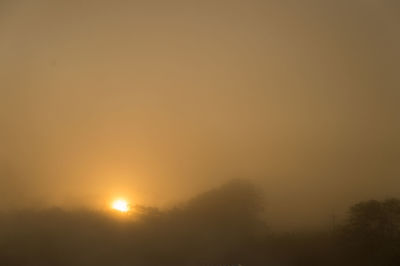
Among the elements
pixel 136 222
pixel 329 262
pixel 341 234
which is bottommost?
pixel 329 262

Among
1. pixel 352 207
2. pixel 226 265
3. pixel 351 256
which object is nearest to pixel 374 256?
pixel 351 256

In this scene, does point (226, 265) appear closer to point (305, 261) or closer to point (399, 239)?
point (305, 261)

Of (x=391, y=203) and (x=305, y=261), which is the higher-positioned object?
(x=391, y=203)

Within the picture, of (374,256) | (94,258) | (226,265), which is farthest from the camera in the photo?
(94,258)

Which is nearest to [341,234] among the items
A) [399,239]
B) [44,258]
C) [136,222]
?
[399,239]

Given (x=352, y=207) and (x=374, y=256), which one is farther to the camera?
(x=352, y=207)

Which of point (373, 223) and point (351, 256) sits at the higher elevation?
point (373, 223)

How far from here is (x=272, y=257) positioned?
52.6 feet

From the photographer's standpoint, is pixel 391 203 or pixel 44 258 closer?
pixel 391 203

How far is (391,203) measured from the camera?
15.8 meters

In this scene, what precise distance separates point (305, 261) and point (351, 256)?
1.63 meters

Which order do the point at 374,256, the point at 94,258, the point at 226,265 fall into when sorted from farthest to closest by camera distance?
the point at 94,258, the point at 226,265, the point at 374,256

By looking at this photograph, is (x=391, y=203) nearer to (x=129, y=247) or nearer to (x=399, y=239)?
(x=399, y=239)

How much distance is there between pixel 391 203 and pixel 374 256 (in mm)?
2141
